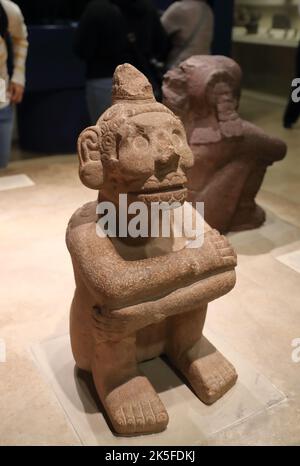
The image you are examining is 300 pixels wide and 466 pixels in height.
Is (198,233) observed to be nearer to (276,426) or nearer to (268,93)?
(276,426)

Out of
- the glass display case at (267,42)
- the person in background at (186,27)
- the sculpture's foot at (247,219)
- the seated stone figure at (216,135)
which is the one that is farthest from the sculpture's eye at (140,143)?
the glass display case at (267,42)

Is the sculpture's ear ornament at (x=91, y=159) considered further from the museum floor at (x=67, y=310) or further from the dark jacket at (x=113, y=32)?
the dark jacket at (x=113, y=32)

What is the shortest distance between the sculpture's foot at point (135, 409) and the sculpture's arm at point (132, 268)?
1.22ft

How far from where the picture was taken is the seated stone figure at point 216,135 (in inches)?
121

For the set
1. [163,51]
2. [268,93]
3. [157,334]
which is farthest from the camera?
[268,93]

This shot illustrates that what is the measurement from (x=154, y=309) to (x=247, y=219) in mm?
2024

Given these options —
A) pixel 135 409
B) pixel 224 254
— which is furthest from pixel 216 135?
pixel 135 409

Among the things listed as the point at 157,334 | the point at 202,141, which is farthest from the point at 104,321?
the point at 202,141

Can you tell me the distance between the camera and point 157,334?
202 cm

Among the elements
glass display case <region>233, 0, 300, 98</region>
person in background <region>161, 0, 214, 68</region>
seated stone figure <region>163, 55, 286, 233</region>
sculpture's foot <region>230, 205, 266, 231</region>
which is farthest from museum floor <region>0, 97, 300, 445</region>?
glass display case <region>233, 0, 300, 98</region>

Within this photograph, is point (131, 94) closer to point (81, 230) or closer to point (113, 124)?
point (113, 124)

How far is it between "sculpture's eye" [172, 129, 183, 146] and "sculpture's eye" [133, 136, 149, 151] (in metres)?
0.10

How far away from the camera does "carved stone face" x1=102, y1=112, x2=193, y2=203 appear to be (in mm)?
1611

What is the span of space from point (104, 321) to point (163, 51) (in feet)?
11.2
